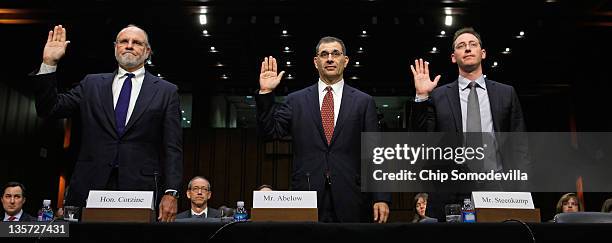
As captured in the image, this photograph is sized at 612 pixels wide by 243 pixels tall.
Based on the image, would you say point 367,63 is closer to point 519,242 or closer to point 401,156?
point 401,156

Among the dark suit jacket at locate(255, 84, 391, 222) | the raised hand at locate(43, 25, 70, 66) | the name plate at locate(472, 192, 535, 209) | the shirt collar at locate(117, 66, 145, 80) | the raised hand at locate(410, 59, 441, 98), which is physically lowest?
the name plate at locate(472, 192, 535, 209)

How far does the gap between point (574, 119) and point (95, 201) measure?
10036 mm

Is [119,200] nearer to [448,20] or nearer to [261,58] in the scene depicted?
[448,20]

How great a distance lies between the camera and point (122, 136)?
2268mm

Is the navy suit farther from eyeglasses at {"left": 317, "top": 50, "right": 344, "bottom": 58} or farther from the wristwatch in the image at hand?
the wristwatch

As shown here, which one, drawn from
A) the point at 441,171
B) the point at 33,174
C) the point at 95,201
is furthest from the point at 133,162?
the point at 33,174

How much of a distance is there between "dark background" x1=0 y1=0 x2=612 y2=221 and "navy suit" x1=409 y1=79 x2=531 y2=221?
4.87m

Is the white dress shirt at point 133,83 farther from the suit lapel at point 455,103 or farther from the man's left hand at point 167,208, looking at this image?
the suit lapel at point 455,103

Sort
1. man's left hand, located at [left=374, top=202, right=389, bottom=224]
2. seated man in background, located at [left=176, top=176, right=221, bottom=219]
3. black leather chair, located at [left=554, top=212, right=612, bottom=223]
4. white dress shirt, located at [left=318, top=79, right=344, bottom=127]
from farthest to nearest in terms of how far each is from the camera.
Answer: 1. seated man in background, located at [left=176, top=176, right=221, bottom=219]
2. white dress shirt, located at [left=318, top=79, right=344, bottom=127]
3. man's left hand, located at [left=374, top=202, right=389, bottom=224]
4. black leather chair, located at [left=554, top=212, right=612, bottom=223]

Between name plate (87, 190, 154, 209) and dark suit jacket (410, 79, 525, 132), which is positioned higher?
dark suit jacket (410, 79, 525, 132)

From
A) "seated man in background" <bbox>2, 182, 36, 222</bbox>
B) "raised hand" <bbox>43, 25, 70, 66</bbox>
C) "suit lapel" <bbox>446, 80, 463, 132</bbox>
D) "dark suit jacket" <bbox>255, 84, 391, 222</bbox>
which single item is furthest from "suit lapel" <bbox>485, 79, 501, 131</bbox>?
"seated man in background" <bbox>2, 182, 36, 222</bbox>

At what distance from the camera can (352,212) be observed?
7.40ft

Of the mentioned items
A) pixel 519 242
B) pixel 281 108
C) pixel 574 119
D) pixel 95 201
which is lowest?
pixel 519 242

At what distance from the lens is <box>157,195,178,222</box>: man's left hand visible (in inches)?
81.3
